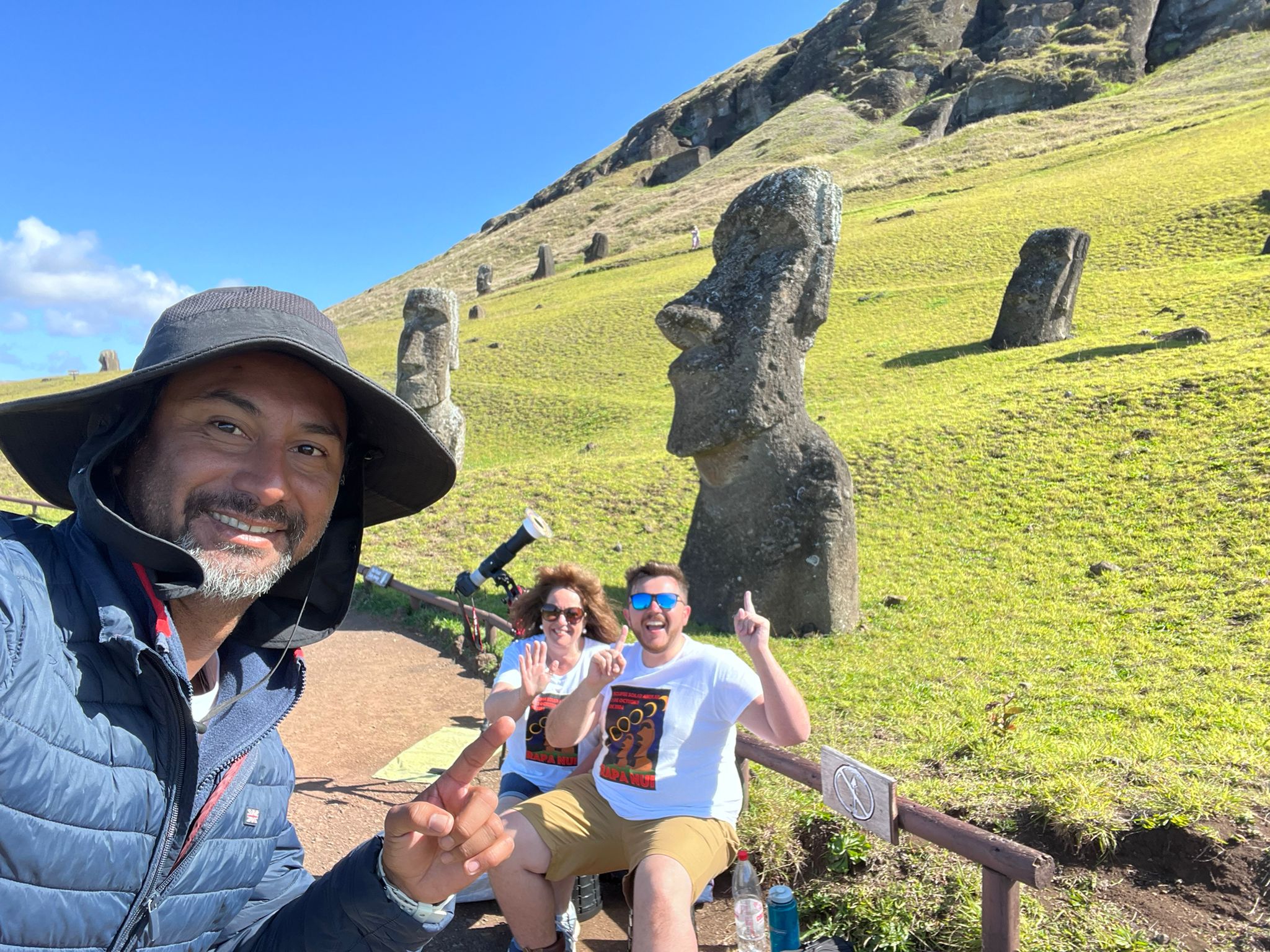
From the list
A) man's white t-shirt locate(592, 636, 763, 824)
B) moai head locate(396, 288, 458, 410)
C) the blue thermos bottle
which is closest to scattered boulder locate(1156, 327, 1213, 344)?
moai head locate(396, 288, 458, 410)

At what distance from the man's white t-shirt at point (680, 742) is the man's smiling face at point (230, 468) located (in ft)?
6.89

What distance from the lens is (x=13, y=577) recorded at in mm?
1359

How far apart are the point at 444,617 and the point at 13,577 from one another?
8.01m

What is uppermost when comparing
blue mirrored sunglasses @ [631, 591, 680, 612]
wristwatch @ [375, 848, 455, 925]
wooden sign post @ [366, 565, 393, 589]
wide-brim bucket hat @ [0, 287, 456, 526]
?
wide-brim bucket hat @ [0, 287, 456, 526]

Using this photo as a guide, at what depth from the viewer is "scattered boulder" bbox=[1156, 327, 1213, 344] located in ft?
43.3

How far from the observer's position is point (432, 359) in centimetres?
1355

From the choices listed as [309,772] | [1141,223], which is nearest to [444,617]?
[309,772]

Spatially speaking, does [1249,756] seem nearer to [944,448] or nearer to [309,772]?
[309,772]

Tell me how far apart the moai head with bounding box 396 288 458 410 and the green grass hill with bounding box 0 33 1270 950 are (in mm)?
1841

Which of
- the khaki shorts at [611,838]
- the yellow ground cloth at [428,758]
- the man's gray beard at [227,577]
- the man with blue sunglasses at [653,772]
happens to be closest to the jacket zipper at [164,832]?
the man's gray beard at [227,577]

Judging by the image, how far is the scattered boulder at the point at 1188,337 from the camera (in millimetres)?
13195

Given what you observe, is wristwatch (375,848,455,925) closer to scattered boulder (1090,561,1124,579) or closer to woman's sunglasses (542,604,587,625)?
woman's sunglasses (542,604,587,625)

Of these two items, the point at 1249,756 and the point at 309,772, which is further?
the point at 309,772

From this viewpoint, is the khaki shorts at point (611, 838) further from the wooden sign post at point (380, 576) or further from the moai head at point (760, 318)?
the wooden sign post at point (380, 576)
